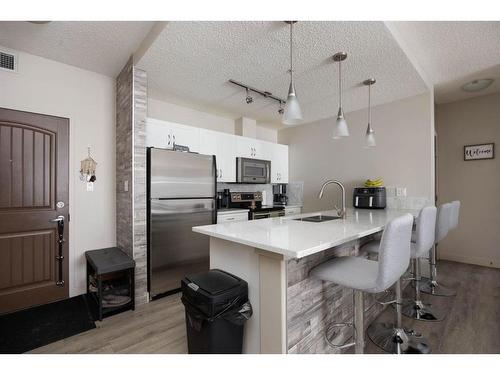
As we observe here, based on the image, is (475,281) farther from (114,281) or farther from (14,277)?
(14,277)

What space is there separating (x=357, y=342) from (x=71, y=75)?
359 cm

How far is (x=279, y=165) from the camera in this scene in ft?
14.8

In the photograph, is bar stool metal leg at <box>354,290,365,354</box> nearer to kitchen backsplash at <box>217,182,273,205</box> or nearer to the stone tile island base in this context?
the stone tile island base

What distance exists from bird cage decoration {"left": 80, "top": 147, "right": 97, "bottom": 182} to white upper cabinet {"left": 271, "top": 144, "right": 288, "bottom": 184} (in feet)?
8.96

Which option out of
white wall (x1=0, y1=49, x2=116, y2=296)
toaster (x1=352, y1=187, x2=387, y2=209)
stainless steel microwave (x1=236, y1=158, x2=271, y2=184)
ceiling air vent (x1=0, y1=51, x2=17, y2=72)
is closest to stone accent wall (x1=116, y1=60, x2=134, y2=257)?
white wall (x1=0, y1=49, x2=116, y2=296)

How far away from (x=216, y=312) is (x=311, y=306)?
602mm

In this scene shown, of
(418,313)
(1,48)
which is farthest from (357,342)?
(1,48)

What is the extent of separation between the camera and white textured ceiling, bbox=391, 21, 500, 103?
2000 millimetres

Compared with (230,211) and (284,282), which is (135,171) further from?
(284,282)

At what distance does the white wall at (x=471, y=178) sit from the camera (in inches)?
139

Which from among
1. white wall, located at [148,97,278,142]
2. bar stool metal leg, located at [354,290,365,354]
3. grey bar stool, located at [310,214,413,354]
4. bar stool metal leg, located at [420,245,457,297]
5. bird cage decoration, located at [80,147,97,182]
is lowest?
bar stool metal leg, located at [420,245,457,297]

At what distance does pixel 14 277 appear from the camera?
7.59 ft

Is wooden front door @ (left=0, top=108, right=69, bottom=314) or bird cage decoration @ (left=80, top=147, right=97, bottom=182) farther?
bird cage decoration @ (left=80, top=147, right=97, bottom=182)

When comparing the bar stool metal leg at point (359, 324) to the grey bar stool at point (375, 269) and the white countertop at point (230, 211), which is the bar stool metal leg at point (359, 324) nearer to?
the grey bar stool at point (375, 269)
